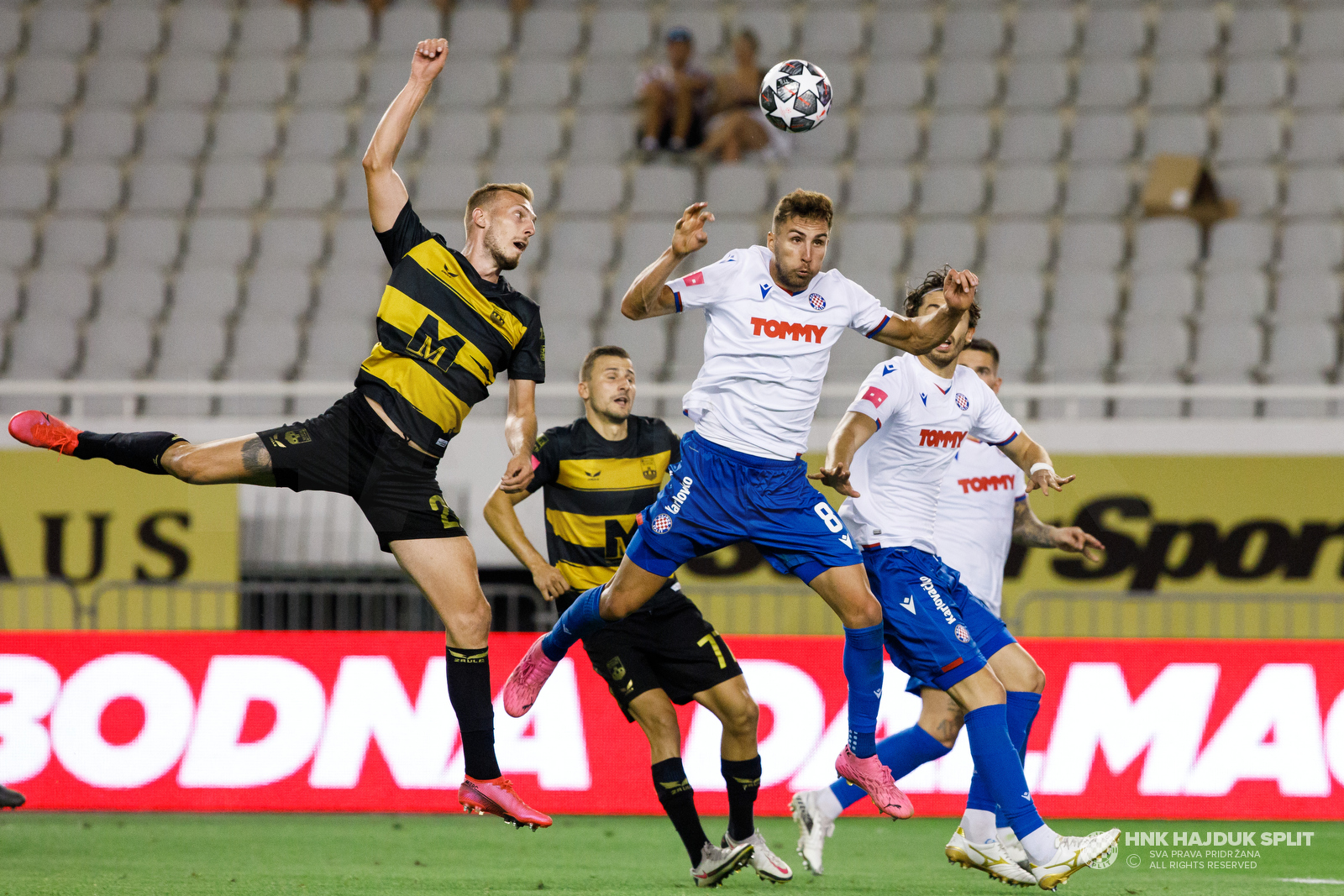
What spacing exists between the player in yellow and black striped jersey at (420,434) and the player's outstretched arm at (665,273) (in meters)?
0.53

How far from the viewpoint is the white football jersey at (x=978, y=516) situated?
7648 mm

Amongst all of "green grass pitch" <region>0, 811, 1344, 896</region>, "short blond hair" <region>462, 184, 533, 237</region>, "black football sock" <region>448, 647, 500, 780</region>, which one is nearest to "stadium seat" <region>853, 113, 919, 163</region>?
"green grass pitch" <region>0, 811, 1344, 896</region>

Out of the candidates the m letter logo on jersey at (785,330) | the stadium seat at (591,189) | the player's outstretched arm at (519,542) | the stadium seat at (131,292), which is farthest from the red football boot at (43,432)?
the stadium seat at (591,189)

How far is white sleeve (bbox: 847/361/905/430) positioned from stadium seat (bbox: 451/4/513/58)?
10395 mm

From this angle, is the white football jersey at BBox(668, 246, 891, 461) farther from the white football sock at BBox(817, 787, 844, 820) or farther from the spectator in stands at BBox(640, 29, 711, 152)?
the spectator in stands at BBox(640, 29, 711, 152)

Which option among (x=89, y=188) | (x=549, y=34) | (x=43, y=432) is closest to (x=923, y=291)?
(x=43, y=432)

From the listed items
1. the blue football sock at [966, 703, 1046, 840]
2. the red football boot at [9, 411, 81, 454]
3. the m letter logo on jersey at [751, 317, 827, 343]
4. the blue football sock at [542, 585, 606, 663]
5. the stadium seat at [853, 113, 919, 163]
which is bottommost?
the blue football sock at [966, 703, 1046, 840]

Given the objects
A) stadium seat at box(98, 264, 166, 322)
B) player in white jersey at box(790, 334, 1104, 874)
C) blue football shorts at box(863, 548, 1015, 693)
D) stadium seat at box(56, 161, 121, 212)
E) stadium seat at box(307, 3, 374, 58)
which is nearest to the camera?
blue football shorts at box(863, 548, 1015, 693)

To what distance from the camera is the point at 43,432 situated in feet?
20.2

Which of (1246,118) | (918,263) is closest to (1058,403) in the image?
(918,263)

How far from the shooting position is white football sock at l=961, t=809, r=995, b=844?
720 centimetres

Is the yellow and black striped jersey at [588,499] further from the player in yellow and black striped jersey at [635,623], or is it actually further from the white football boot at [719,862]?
the white football boot at [719,862]

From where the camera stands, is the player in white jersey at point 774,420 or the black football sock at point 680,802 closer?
the player in white jersey at point 774,420

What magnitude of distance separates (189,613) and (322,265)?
4.15m
